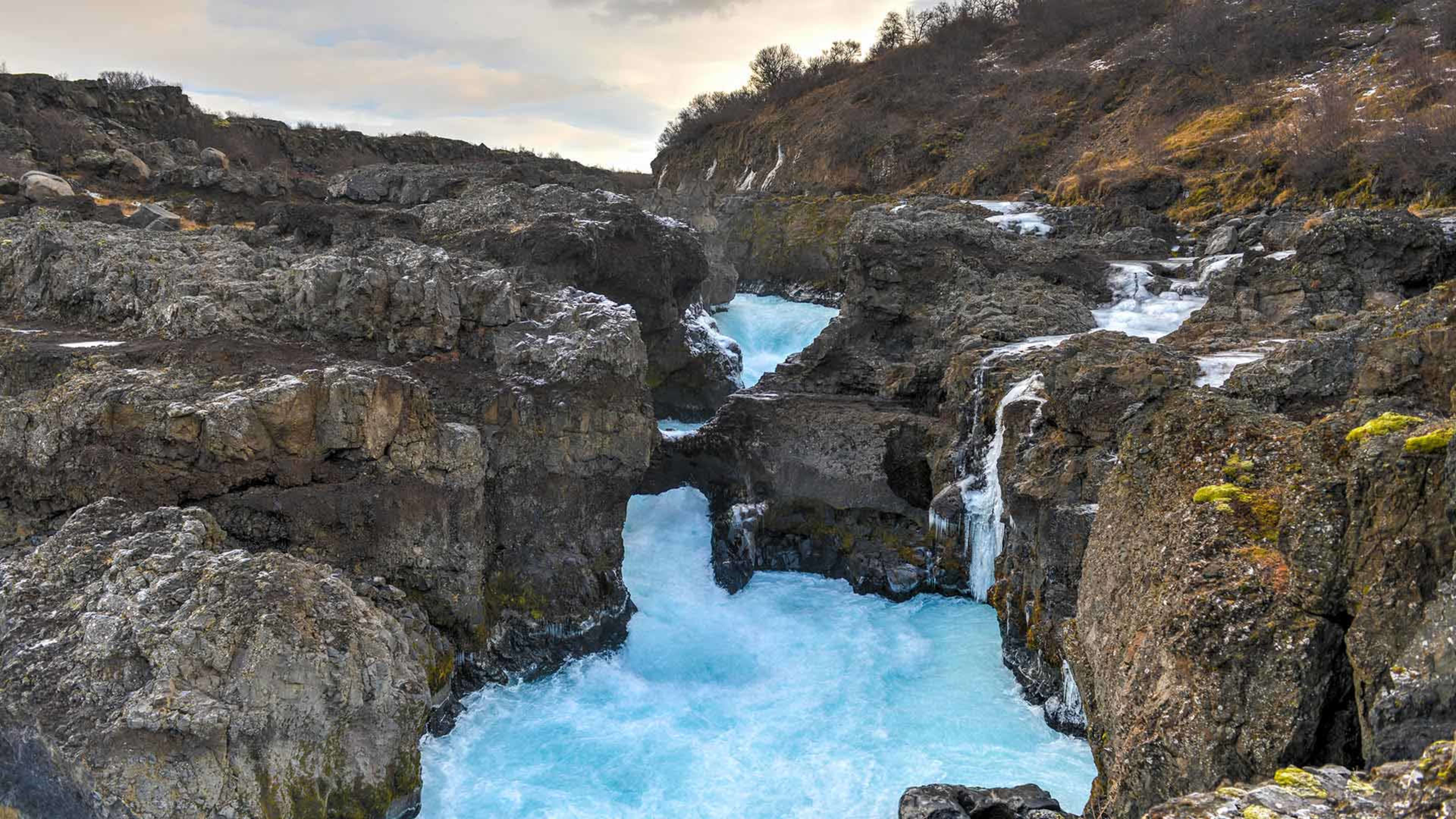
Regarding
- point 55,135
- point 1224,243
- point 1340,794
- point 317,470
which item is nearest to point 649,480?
point 317,470

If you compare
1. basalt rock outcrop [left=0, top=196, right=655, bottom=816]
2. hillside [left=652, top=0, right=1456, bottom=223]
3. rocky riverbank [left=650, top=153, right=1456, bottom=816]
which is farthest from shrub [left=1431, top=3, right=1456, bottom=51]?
basalt rock outcrop [left=0, top=196, right=655, bottom=816]

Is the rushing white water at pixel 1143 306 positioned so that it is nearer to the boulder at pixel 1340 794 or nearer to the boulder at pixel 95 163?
the boulder at pixel 1340 794

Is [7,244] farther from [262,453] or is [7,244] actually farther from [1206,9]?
[1206,9]

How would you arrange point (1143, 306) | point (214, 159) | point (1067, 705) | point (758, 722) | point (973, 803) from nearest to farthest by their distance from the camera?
point (973, 803), point (1067, 705), point (758, 722), point (1143, 306), point (214, 159)

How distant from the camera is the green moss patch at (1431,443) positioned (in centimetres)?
631

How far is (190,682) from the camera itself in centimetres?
1069

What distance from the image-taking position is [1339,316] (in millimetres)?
16859

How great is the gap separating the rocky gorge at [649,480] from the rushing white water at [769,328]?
6.29 meters

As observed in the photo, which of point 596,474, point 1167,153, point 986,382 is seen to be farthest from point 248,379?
point 1167,153

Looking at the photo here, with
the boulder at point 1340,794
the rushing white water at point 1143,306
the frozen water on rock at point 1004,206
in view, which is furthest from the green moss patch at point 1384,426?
the frozen water on rock at point 1004,206

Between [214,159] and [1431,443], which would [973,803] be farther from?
[214,159]

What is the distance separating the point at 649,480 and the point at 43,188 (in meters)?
23.8

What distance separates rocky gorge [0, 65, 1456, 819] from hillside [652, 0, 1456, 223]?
634 cm

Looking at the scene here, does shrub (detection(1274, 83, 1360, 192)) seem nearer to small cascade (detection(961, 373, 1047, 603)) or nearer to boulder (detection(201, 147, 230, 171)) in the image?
small cascade (detection(961, 373, 1047, 603))
